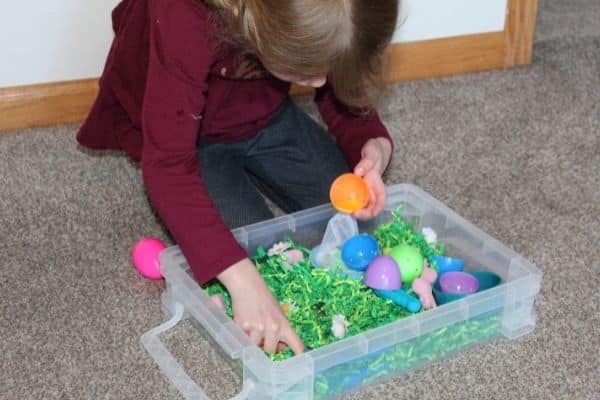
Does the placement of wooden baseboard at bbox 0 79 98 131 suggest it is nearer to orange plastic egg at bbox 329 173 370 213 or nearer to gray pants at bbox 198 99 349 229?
gray pants at bbox 198 99 349 229

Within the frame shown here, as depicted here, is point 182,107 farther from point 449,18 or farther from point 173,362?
point 449,18

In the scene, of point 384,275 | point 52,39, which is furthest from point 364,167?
point 52,39

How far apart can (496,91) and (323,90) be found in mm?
517

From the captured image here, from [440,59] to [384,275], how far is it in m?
0.77

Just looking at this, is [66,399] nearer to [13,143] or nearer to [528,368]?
[528,368]

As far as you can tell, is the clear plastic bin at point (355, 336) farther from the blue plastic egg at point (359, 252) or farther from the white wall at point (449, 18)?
the white wall at point (449, 18)

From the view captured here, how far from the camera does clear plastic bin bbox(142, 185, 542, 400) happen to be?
2.86ft

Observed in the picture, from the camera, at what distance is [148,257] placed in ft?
3.54

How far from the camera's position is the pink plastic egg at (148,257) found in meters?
1.08

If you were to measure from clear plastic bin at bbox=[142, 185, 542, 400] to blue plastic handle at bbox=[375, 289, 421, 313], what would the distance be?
4 centimetres

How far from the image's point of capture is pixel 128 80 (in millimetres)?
1135

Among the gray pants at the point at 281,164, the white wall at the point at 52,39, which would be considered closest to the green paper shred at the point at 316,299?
the gray pants at the point at 281,164

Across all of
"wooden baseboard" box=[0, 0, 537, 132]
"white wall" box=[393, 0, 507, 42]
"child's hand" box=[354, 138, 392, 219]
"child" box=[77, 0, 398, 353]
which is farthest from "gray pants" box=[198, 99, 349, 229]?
"white wall" box=[393, 0, 507, 42]

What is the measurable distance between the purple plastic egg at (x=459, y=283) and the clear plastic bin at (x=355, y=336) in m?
0.04
